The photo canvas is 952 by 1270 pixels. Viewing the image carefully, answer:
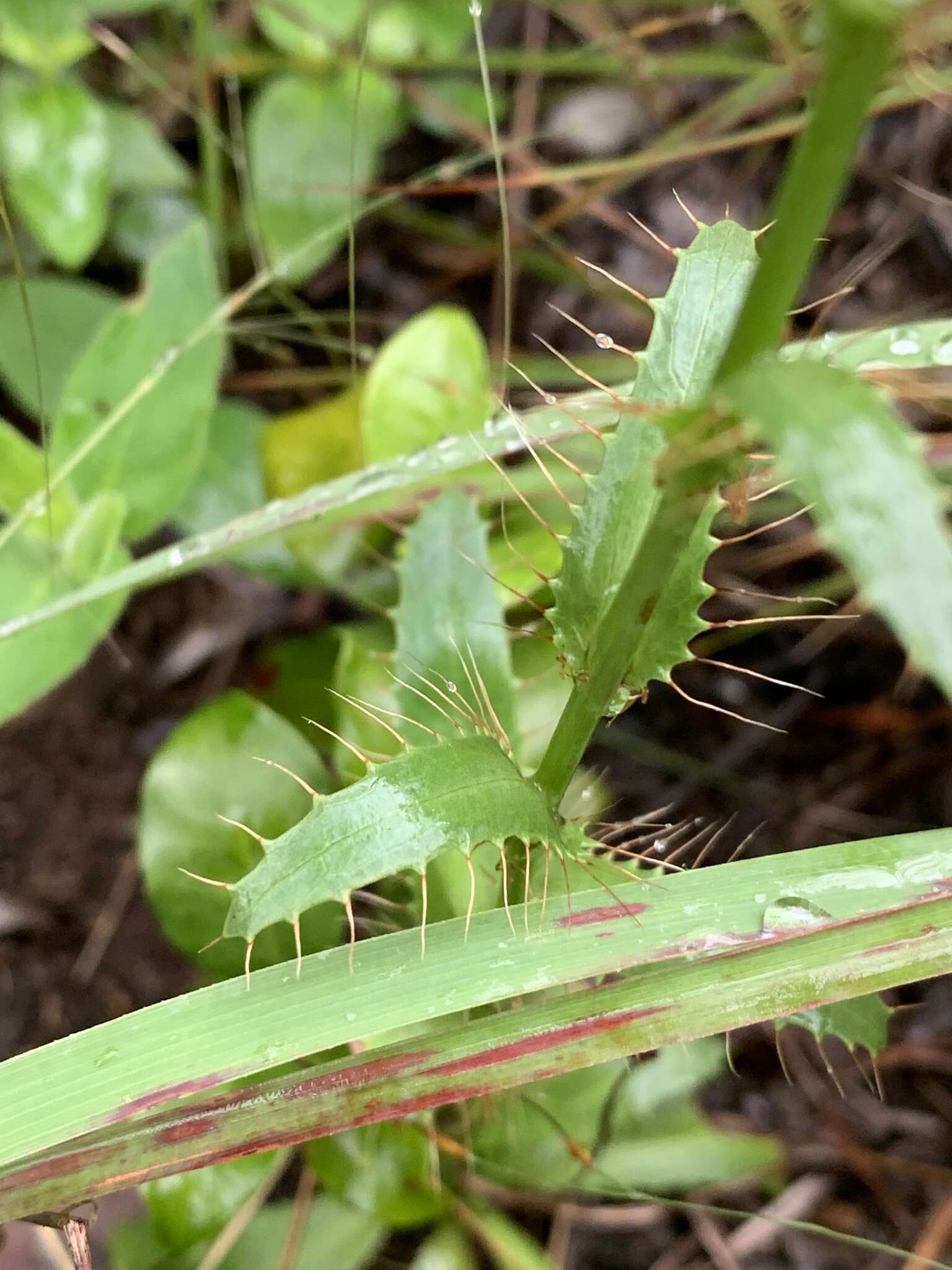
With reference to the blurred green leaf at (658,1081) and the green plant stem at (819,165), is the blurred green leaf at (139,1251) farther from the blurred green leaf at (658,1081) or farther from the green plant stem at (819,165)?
the green plant stem at (819,165)

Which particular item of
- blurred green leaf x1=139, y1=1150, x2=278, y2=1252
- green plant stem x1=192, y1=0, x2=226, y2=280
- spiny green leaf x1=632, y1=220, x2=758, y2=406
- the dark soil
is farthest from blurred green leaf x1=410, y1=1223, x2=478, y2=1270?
green plant stem x1=192, y1=0, x2=226, y2=280

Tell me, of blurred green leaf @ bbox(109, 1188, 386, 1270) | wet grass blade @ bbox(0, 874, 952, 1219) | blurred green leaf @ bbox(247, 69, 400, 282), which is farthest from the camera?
blurred green leaf @ bbox(247, 69, 400, 282)

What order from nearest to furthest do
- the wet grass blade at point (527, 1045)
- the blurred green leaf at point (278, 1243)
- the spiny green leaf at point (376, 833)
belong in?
the spiny green leaf at point (376, 833) → the wet grass blade at point (527, 1045) → the blurred green leaf at point (278, 1243)

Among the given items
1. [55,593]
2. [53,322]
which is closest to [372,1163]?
[55,593]

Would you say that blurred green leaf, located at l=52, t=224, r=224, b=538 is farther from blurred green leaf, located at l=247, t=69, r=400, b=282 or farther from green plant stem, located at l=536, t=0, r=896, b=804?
green plant stem, located at l=536, t=0, r=896, b=804

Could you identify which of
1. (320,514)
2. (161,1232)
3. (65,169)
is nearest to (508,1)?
(65,169)

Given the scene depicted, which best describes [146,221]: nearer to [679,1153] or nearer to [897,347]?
[897,347]

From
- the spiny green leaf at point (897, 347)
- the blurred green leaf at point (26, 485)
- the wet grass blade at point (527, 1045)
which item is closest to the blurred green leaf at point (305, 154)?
the blurred green leaf at point (26, 485)
